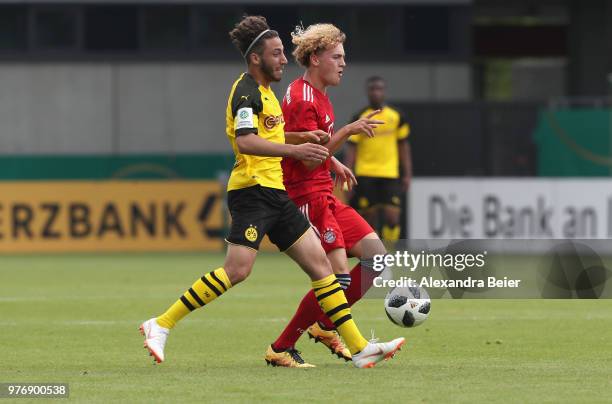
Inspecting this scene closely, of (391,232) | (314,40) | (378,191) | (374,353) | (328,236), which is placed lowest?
(391,232)

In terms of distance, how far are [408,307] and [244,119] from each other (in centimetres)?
178

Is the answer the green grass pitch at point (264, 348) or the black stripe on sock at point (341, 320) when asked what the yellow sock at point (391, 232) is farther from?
the black stripe on sock at point (341, 320)

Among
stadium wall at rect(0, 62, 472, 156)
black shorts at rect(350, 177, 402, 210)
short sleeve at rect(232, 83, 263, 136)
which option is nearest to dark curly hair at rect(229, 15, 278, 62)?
short sleeve at rect(232, 83, 263, 136)

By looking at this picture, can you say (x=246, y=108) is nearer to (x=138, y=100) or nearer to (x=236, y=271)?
(x=236, y=271)

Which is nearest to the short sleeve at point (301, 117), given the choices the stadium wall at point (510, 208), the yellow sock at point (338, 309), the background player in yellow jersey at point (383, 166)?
the yellow sock at point (338, 309)

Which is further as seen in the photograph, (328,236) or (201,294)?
(328,236)

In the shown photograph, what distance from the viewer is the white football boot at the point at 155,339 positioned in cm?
890

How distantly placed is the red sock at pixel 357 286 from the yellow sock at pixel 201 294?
0.86 meters

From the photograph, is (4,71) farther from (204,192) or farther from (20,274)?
(20,274)

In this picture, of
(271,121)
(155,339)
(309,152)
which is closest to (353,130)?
(309,152)

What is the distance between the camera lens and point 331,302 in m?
9.05

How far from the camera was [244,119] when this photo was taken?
346 inches

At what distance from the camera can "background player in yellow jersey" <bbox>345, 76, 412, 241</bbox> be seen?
18.4m

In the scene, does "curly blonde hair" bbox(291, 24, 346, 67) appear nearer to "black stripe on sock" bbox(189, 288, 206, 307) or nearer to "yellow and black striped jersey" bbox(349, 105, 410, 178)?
"black stripe on sock" bbox(189, 288, 206, 307)
